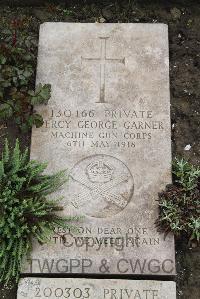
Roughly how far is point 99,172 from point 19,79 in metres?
1.17

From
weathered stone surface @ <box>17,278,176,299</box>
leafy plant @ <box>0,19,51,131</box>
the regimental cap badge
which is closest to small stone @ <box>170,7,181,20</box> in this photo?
leafy plant @ <box>0,19,51,131</box>

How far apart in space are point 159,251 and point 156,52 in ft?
6.40

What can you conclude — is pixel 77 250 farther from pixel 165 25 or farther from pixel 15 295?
pixel 165 25

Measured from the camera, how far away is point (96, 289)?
13.9 feet

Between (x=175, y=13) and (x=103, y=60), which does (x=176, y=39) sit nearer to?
(x=175, y=13)

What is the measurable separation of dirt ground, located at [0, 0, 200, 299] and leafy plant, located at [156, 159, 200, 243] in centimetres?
21

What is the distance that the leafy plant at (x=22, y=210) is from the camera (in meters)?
4.29

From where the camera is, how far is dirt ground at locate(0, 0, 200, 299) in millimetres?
4965

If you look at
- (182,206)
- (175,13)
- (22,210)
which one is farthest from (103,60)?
(22,210)

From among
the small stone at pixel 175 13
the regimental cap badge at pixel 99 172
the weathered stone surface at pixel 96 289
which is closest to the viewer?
the weathered stone surface at pixel 96 289

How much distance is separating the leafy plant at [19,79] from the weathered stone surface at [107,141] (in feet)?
0.40

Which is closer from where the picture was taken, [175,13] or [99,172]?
[99,172]

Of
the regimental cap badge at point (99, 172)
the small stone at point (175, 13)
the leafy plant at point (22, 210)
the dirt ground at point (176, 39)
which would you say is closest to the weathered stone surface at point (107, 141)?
the regimental cap badge at point (99, 172)

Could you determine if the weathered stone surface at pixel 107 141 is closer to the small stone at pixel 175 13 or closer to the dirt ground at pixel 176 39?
the dirt ground at pixel 176 39
